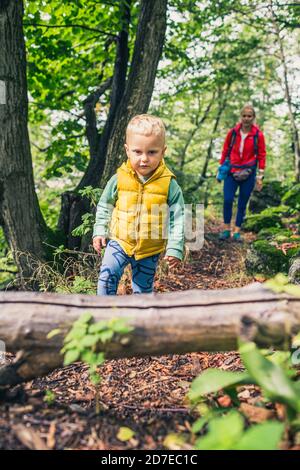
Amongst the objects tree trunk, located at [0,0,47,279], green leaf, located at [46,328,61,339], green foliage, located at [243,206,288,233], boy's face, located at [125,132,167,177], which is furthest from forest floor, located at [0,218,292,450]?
green foliage, located at [243,206,288,233]

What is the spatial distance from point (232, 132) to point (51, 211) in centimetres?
434

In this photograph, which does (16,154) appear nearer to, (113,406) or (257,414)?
(113,406)

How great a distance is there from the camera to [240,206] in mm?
7191

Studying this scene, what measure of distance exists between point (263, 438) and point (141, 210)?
2.20 meters

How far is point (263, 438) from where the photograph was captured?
55.9 inches

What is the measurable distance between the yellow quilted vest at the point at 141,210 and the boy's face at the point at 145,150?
0.33 ft

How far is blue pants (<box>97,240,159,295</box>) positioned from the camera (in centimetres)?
335

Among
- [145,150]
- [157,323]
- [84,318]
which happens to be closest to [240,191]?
[145,150]

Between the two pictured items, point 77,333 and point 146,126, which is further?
point 146,126

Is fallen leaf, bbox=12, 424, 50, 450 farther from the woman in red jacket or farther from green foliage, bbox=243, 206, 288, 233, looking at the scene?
green foliage, bbox=243, 206, 288, 233

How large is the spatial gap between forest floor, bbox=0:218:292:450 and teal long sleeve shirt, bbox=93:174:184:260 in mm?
909

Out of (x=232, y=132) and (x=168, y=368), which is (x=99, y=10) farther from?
(x=168, y=368)

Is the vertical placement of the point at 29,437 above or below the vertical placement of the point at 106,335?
below
